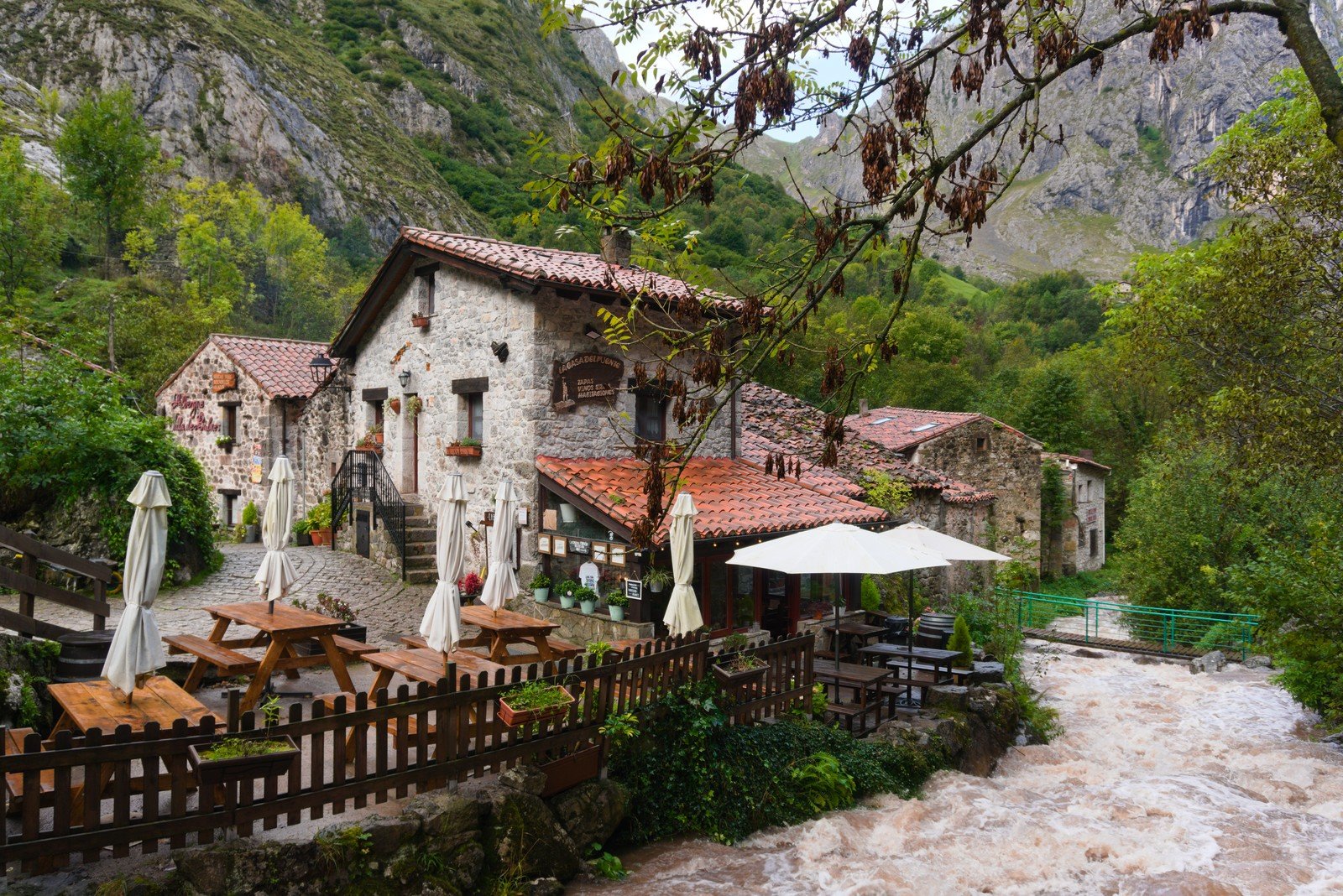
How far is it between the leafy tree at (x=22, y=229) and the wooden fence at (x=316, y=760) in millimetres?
28127

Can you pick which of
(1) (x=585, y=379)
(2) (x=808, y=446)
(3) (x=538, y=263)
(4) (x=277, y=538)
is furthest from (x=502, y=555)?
(2) (x=808, y=446)

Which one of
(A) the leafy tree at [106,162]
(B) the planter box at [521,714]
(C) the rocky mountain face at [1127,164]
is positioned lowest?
(B) the planter box at [521,714]

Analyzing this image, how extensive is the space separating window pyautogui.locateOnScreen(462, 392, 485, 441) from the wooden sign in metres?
1.56

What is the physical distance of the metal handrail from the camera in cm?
1404

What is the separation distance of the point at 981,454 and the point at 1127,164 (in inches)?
4178

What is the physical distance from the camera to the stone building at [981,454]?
75.2ft

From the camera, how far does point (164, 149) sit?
149ft

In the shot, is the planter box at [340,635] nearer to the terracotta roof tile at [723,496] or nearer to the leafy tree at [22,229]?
the terracotta roof tile at [723,496]

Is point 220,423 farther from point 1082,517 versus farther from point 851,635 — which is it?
point 1082,517

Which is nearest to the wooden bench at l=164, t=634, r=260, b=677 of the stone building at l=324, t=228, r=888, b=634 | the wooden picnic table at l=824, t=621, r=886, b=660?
→ the stone building at l=324, t=228, r=888, b=634

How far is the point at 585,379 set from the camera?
12.4 metres

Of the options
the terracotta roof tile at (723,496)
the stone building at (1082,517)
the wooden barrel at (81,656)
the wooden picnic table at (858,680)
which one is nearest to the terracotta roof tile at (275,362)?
the terracotta roof tile at (723,496)

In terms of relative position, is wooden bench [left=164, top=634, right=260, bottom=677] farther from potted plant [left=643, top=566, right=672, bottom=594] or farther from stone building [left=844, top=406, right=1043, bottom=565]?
stone building [left=844, top=406, right=1043, bottom=565]

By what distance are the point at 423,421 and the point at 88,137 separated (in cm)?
2692
